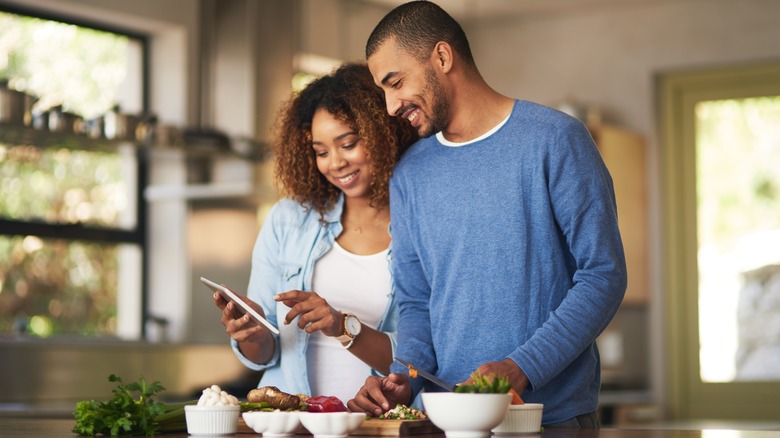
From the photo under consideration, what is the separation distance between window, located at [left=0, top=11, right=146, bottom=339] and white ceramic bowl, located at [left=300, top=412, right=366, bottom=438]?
10.9 feet

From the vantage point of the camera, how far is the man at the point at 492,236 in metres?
1.99

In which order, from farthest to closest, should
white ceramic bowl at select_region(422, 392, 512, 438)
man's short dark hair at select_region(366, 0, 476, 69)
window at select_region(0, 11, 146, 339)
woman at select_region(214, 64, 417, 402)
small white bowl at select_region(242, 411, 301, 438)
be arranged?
window at select_region(0, 11, 146, 339), woman at select_region(214, 64, 417, 402), man's short dark hair at select_region(366, 0, 476, 69), small white bowl at select_region(242, 411, 301, 438), white ceramic bowl at select_region(422, 392, 512, 438)

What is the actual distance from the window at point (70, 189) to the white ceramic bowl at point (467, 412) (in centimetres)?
344

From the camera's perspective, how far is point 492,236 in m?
2.07

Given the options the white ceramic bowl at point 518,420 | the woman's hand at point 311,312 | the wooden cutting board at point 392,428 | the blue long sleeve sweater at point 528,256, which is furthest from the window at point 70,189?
the white ceramic bowl at point 518,420

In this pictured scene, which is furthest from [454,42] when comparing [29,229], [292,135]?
[29,229]

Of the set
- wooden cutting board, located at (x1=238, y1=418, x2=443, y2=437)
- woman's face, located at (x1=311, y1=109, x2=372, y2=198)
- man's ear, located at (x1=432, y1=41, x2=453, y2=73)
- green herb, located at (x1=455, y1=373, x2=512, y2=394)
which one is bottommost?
wooden cutting board, located at (x1=238, y1=418, x2=443, y2=437)

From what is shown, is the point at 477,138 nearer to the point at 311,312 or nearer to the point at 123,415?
the point at 311,312

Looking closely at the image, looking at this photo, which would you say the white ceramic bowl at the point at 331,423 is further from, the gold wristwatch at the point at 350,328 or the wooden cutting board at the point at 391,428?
the gold wristwatch at the point at 350,328

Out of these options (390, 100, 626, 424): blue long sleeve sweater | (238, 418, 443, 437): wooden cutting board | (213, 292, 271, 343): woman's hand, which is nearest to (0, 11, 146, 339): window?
(213, 292, 271, 343): woman's hand

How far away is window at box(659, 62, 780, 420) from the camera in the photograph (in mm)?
6145

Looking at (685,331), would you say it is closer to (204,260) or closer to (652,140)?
(652,140)

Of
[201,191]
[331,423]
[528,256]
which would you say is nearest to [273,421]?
[331,423]

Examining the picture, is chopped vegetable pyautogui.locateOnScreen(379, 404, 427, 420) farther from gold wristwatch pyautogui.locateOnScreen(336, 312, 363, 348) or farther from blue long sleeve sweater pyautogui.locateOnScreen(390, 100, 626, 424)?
gold wristwatch pyautogui.locateOnScreen(336, 312, 363, 348)
